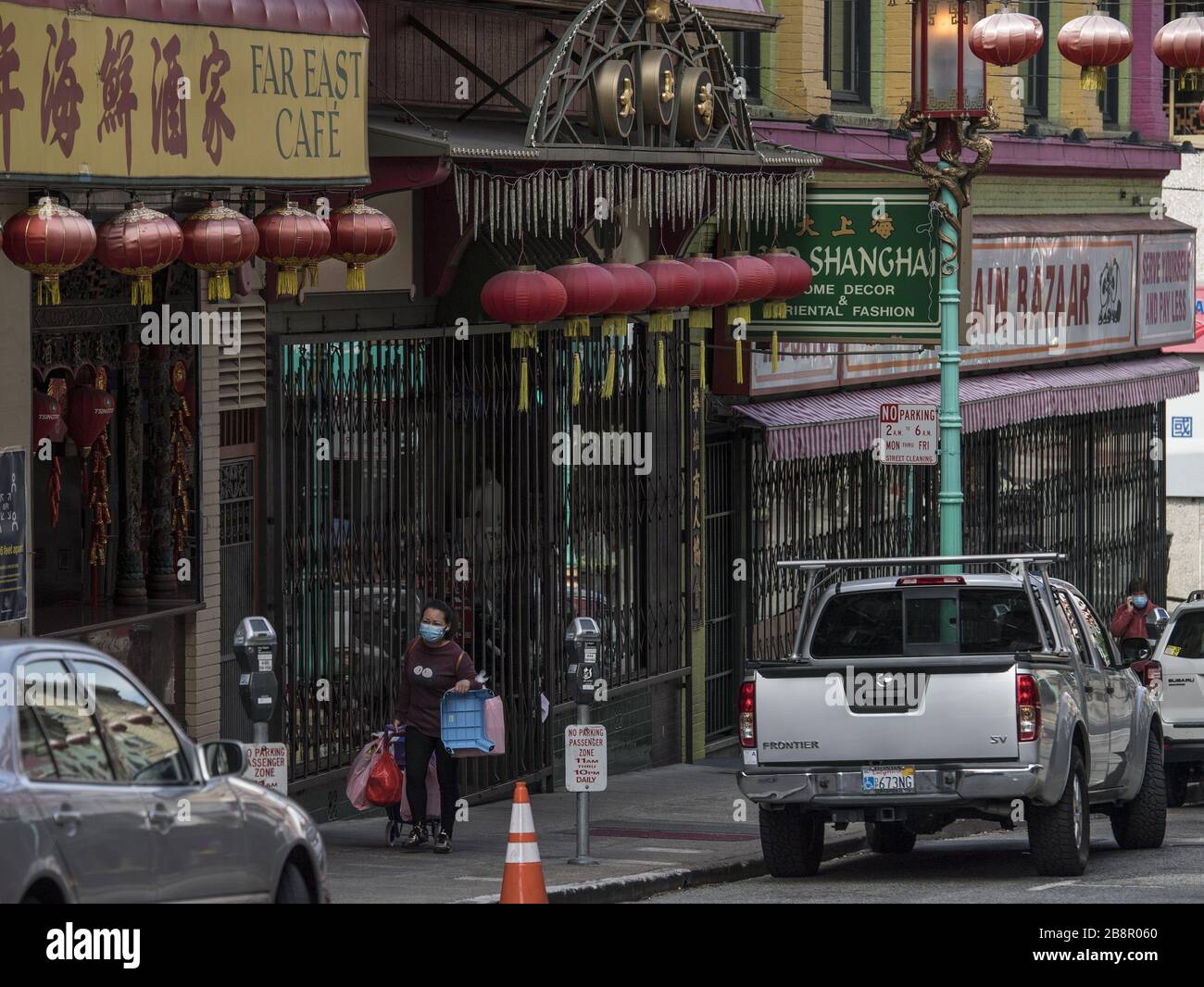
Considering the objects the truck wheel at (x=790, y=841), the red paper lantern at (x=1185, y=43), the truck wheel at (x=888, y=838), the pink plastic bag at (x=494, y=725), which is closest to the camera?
the truck wheel at (x=790, y=841)

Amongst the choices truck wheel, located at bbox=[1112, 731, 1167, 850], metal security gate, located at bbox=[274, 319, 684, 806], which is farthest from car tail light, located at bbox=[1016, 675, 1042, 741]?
metal security gate, located at bbox=[274, 319, 684, 806]

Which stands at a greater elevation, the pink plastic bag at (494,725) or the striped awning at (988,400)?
the striped awning at (988,400)

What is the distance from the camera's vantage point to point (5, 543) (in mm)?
13523

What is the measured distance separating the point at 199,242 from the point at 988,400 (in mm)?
14191

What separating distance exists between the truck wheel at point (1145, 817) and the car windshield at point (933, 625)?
70.4 inches

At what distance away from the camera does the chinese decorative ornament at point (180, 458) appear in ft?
51.6

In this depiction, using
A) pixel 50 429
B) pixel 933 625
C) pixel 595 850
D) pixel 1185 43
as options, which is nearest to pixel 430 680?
pixel 595 850

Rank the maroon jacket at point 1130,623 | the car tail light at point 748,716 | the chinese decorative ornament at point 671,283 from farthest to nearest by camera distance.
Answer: the maroon jacket at point 1130,623 → the chinese decorative ornament at point 671,283 → the car tail light at point 748,716

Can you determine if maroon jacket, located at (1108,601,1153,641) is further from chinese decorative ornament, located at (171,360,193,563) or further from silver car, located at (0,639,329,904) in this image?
silver car, located at (0,639,329,904)

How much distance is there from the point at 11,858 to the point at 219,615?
8.35 m

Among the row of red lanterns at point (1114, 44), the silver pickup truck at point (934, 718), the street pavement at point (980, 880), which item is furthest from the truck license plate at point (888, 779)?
the row of red lanterns at point (1114, 44)

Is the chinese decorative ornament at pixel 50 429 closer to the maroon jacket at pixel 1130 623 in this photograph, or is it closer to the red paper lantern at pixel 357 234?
the red paper lantern at pixel 357 234
